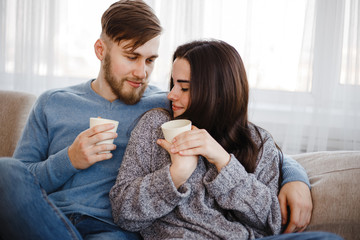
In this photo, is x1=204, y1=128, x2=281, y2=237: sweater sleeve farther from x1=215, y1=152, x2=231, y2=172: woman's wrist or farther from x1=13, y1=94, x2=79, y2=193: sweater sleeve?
x1=13, y1=94, x2=79, y2=193: sweater sleeve

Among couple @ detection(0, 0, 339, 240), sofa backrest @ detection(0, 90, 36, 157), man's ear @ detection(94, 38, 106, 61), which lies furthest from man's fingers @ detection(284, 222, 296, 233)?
→ sofa backrest @ detection(0, 90, 36, 157)

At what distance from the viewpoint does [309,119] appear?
6.68ft

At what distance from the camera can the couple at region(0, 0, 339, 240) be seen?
1058 millimetres

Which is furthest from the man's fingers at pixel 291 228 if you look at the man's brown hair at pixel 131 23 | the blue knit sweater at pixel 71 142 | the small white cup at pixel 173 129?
the man's brown hair at pixel 131 23

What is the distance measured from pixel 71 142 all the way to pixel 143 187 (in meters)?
0.49

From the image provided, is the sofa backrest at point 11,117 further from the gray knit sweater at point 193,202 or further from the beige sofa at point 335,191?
the beige sofa at point 335,191

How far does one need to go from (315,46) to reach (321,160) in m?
0.90

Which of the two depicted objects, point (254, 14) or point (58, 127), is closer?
point (58, 127)

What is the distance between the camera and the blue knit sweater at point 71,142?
1261 mm

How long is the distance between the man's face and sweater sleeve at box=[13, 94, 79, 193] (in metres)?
0.32

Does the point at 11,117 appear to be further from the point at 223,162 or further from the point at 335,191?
the point at 335,191

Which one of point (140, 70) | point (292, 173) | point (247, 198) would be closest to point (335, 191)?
point (292, 173)

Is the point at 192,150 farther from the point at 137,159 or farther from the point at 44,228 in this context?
the point at 44,228

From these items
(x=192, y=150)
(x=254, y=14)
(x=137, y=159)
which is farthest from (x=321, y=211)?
(x=254, y=14)
